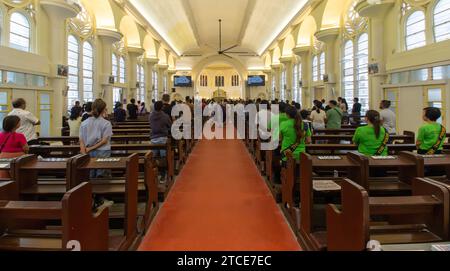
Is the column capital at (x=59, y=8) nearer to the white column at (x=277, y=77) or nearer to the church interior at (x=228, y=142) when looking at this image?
the church interior at (x=228, y=142)

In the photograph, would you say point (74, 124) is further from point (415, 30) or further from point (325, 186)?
point (415, 30)

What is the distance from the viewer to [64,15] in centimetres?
952

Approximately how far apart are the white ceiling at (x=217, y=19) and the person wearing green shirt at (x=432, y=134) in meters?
10.3

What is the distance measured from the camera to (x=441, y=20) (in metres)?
7.77

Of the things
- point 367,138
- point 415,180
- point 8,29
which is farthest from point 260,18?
point 415,180

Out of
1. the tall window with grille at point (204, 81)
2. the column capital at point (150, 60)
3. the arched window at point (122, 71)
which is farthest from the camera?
the tall window with grille at point (204, 81)

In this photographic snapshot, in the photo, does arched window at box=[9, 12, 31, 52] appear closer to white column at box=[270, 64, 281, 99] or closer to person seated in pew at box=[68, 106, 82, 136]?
person seated in pew at box=[68, 106, 82, 136]

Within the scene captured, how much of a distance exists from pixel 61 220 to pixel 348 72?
12555 mm

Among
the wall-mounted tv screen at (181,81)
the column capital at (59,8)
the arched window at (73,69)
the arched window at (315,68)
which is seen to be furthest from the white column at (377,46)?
the wall-mounted tv screen at (181,81)

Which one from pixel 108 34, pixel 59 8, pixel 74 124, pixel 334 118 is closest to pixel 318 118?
pixel 334 118

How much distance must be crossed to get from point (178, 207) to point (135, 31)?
541 inches

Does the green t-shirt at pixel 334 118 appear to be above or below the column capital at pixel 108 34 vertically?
below

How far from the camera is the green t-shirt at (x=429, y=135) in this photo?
4.22 m
